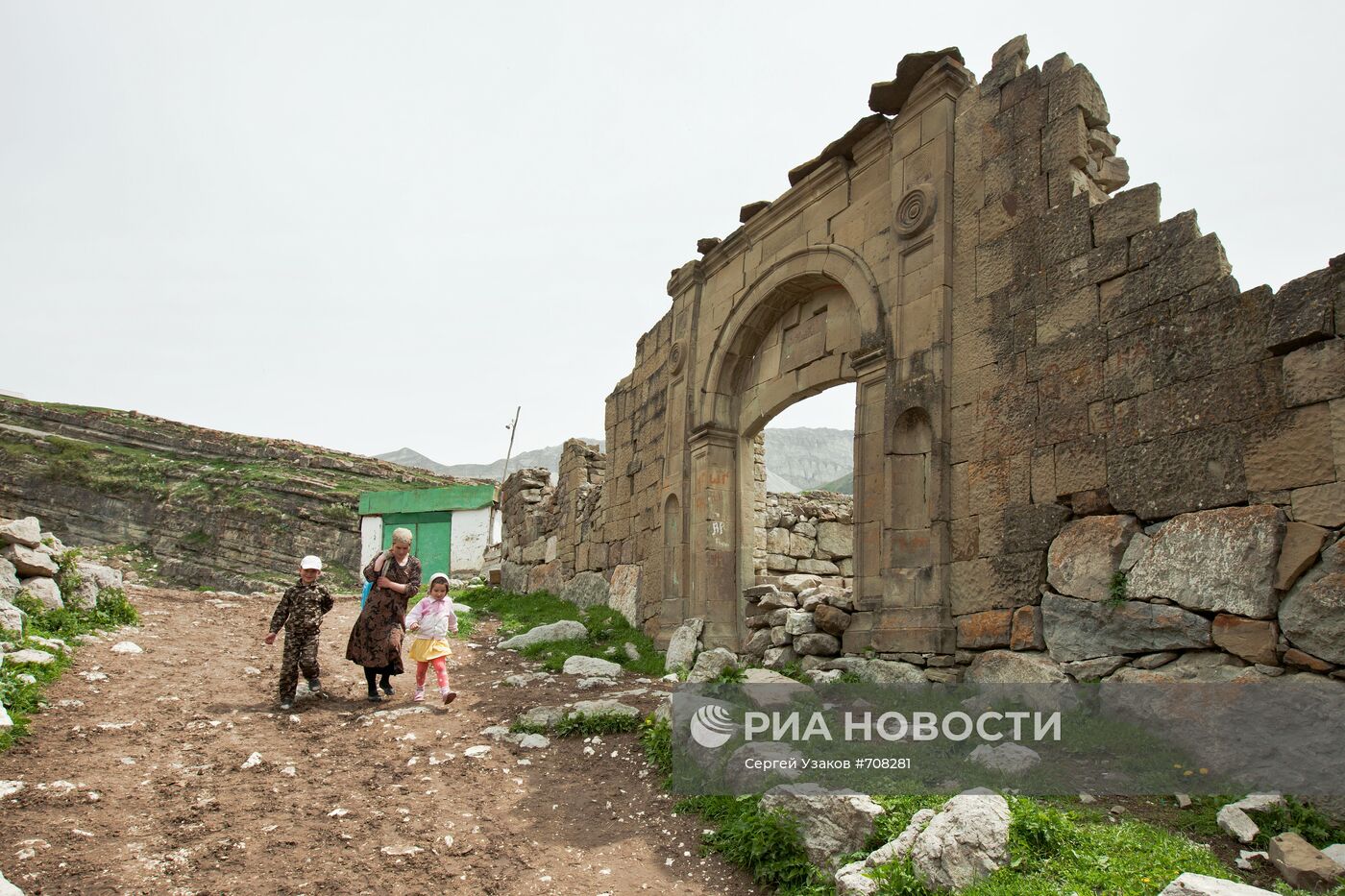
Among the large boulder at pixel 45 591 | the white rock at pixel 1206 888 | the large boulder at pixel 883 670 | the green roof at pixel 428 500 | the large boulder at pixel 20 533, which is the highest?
the green roof at pixel 428 500

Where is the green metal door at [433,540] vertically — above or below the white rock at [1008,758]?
above

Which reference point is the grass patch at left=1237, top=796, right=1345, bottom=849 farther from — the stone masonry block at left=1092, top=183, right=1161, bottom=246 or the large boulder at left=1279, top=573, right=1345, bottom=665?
the stone masonry block at left=1092, top=183, right=1161, bottom=246

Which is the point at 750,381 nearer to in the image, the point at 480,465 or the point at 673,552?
→ the point at 673,552

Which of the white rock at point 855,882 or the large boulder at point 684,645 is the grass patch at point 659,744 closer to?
the white rock at point 855,882

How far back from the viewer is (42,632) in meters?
7.36

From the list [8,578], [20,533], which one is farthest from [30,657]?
[20,533]

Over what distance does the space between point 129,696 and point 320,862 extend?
334 cm

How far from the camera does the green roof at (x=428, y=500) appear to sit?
21.7 meters

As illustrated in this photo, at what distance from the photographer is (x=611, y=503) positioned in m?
12.5

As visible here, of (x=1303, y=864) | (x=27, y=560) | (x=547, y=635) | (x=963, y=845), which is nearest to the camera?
(x=1303, y=864)

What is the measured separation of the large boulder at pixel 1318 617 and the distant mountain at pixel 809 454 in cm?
7834

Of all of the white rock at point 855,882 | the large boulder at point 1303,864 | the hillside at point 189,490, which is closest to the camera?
the large boulder at point 1303,864

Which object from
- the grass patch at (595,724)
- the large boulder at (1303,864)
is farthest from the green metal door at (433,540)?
the large boulder at (1303,864)

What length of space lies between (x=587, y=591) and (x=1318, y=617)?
9.43 meters
